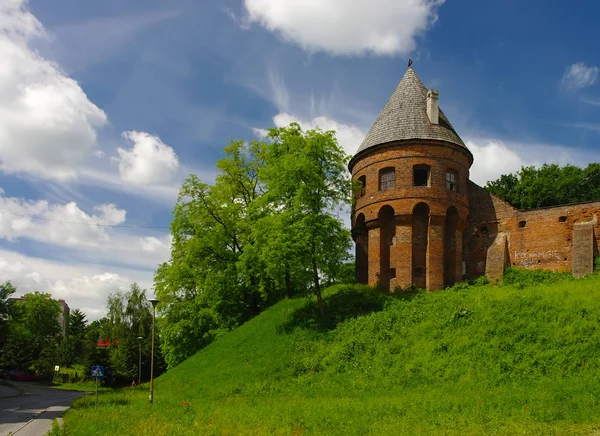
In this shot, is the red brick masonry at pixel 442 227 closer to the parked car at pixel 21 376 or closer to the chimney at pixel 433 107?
the chimney at pixel 433 107

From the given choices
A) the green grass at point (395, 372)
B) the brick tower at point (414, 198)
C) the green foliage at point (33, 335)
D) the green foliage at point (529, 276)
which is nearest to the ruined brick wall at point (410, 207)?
the brick tower at point (414, 198)

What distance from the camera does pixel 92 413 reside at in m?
19.0

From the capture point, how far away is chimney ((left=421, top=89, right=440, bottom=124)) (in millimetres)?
29766

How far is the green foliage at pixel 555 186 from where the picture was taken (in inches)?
1597

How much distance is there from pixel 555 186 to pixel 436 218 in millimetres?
17812

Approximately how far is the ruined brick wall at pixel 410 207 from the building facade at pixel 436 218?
52 mm

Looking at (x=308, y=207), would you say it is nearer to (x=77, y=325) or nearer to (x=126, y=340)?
(x=126, y=340)

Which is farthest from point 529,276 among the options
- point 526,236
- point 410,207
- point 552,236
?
point 410,207

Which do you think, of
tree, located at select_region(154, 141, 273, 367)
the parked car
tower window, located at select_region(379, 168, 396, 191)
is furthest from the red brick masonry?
the parked car

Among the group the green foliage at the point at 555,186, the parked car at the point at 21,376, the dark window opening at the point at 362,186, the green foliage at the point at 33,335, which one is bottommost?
the parked car at the point at 21,376

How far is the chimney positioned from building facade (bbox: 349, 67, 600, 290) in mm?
58

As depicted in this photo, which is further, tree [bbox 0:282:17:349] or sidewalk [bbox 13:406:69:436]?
tree [bbox 0:282:17:349]

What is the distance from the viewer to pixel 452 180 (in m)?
29.5

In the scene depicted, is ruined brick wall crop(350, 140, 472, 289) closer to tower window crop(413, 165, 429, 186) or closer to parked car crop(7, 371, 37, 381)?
tower window crop(413, 165, 429, 186)
